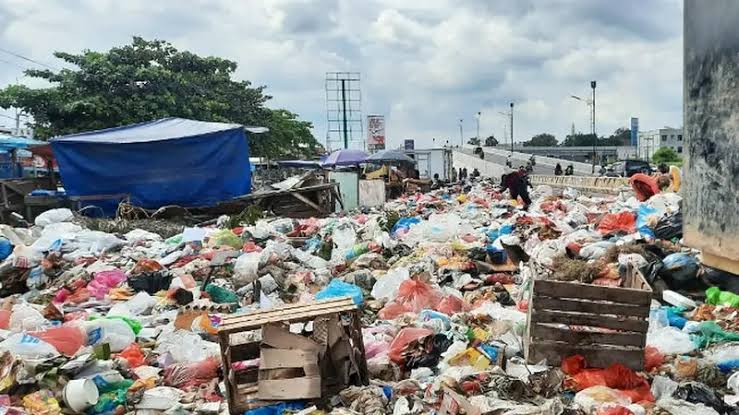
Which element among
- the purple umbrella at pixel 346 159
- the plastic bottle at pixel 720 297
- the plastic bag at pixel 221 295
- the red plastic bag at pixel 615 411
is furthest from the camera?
the purple umbrella at pixel 346 159

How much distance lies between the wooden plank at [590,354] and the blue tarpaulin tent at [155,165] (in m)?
9.99

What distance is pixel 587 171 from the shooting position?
113 ft

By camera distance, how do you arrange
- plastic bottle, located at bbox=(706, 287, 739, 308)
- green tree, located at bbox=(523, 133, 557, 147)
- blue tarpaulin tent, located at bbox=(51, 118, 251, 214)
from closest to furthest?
plastic bottle, located at bbox=(706, 287, 739, 308), blue tarpaulin tent, located at bbox=(51, 118, 251, 214), green tree, located at bbox=(523, 133, 557, 147)

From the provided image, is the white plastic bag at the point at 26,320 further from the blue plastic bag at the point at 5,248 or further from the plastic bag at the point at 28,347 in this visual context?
the blue plastic bag at the point at 5,248

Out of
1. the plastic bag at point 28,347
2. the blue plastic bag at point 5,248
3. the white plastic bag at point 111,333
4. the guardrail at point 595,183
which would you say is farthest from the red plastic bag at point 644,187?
the blue plastic bag at point 5,248

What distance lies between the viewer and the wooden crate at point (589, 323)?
3.80 m

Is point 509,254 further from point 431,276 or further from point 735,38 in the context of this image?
point 735,38

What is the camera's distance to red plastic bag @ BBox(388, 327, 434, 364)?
400 cm

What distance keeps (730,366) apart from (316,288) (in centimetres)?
391

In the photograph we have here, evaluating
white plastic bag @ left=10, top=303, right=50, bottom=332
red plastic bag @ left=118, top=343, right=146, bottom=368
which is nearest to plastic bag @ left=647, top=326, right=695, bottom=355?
red plastic bag @ left=118, top=343, right=146, bottom=368

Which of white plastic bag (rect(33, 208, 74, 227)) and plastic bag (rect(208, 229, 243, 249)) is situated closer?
plastic bag (rect(208, 229, 243, 249))

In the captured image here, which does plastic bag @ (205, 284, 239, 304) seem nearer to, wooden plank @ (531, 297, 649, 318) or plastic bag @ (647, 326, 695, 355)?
wooden plank @ (531, 297, 649, 318)

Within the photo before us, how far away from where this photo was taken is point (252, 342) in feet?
12.0

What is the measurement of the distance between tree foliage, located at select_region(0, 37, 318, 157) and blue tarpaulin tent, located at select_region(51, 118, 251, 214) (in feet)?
27.5
